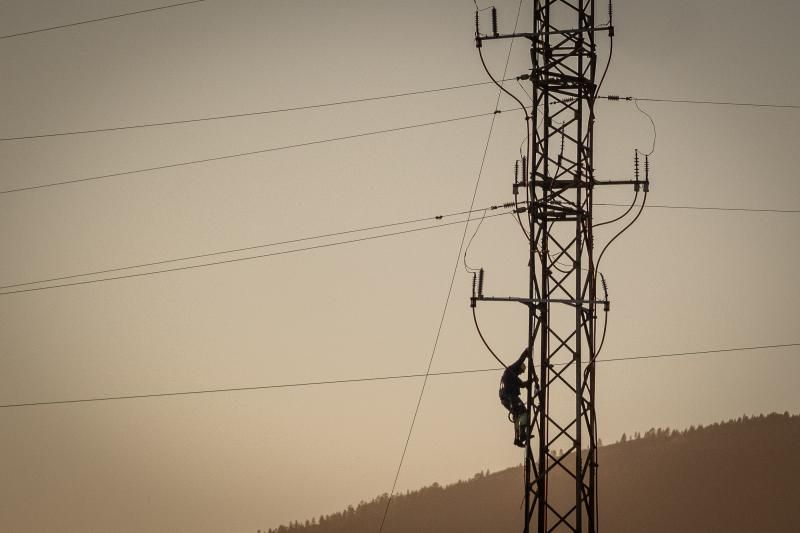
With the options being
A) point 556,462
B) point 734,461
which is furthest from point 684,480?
point 556,462

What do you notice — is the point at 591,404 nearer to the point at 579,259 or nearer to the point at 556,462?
the point at 556,462

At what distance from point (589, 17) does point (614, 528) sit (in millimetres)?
39806

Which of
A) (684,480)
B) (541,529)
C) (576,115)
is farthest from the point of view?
(684,480)

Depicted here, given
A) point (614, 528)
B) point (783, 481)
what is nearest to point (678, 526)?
point (614, 528)

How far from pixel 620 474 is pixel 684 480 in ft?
16.8

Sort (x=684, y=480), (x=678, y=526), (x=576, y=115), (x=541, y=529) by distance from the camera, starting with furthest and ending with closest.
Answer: (x=684, y=480)
(x=678, y=526)
(x=576, y=115)
(x=541, y=529)

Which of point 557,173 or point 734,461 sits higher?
point 734,461

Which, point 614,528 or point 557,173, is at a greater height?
point 614,528

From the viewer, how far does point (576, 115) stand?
17562 millimetres

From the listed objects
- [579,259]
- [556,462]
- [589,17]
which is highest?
[589,17]

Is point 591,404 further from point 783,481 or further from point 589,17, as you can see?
point 783,481

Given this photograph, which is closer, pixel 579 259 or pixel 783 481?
pixel 579 259

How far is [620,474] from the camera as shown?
2164 inches

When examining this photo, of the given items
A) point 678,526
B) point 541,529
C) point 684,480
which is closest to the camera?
point 541,529
